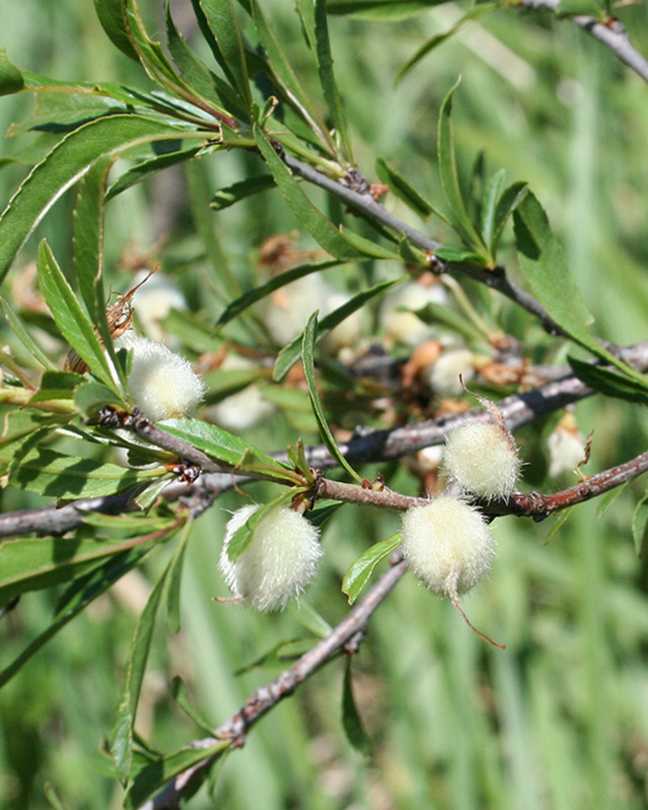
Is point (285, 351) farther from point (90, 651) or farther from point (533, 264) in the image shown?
point (90, 651)

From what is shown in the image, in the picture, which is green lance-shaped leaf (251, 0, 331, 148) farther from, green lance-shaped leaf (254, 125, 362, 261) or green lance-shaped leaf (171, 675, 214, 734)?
green lance-shaped leaf (171, 675, 214, 734)

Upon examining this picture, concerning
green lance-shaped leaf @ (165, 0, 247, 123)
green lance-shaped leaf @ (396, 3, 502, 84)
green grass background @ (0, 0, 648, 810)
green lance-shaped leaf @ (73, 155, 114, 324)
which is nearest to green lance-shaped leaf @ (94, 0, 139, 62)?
green lance-shaped leaf @ (165, 0, 247, 123)

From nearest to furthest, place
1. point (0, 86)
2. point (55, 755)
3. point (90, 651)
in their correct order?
point (0, 86), point (90, 651), point (55, 755)

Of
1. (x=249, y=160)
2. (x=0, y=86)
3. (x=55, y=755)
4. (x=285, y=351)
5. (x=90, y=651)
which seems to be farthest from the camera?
(x=249, y=160)

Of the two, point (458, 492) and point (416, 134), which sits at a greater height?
point (416, 134)

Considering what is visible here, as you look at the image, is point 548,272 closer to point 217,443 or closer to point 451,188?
point 451,188

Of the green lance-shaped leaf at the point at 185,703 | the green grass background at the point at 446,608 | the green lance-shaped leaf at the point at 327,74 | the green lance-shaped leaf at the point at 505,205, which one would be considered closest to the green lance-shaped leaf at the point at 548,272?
the green lance-shaped leaf at the point at 505,205

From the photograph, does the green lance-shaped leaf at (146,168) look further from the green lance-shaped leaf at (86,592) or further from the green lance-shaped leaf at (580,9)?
the green lance-shaped leaf at (580,9)

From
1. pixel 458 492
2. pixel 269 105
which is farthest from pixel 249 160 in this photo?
pixel 458 492
